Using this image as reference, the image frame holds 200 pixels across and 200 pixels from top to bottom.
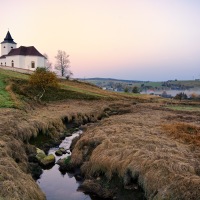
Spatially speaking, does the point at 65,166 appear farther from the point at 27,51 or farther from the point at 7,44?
the point at 7,44

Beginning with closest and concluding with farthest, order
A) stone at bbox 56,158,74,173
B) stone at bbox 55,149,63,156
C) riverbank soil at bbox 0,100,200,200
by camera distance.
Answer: riverbank soil at bbox 0,100,200,200 → stone at bbox 56,158,74,173 → stone at bbox 55,149,63,156

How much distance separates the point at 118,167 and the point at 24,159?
21.7ft

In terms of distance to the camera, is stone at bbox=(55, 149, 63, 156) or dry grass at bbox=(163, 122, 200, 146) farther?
stone at bbox=(55, 149, 63, 156)

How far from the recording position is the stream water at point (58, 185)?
58.3 feet

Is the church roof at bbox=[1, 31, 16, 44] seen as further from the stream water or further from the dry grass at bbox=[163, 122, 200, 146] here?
the stream water

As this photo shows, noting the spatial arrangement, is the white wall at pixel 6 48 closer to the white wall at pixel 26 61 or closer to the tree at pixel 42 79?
the white wall at pixel 26 61

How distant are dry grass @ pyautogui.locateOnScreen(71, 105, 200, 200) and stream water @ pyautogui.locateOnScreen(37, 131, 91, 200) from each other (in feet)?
4.13

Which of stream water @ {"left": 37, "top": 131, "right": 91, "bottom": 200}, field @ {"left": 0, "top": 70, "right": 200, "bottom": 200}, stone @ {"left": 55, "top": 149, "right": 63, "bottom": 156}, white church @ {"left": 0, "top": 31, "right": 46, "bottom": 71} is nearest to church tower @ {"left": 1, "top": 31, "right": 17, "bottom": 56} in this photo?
white church @ {"left": 0, "top": 31, "right": 46, "bottom": 71}

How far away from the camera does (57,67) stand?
129000 millimetres

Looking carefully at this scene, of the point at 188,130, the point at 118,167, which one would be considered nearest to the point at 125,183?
the point at 118,167

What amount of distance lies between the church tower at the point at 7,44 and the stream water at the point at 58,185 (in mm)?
103052

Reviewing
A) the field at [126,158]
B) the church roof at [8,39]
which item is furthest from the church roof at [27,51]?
the field at [126,158]

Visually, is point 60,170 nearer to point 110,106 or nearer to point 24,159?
point 24,159

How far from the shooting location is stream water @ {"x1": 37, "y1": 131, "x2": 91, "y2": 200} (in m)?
17.8
